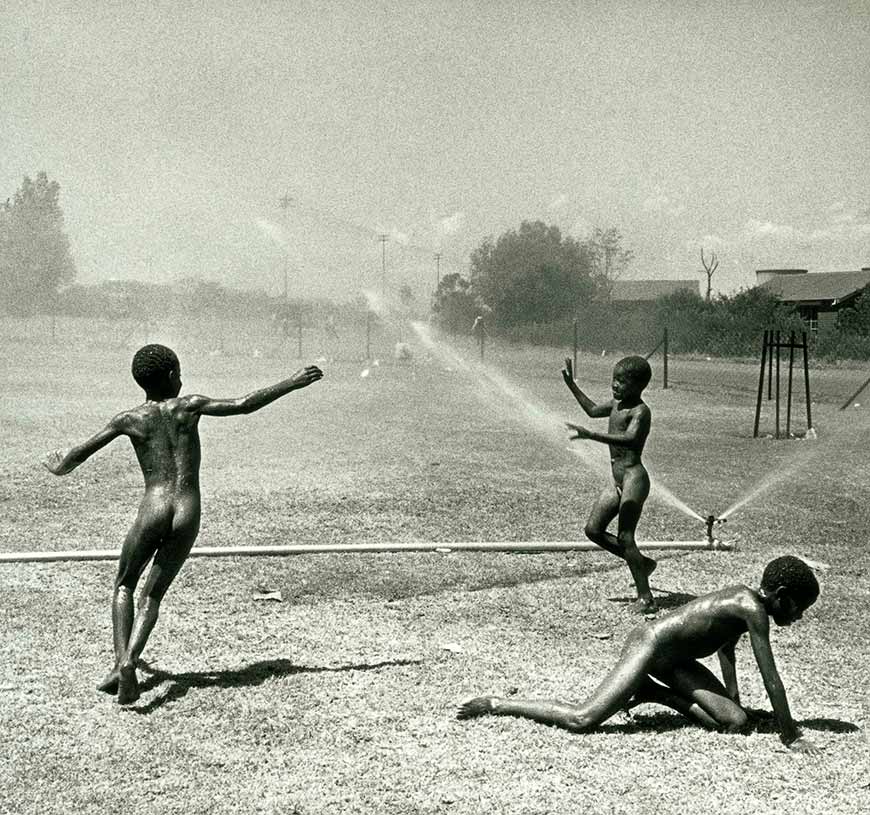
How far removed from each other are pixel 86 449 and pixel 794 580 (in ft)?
12.0

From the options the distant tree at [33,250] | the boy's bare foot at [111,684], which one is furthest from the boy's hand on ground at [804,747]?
the distant tree at [33,250]

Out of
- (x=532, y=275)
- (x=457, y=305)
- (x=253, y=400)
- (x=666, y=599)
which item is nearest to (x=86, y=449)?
(x=253, y=400)

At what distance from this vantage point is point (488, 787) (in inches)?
177

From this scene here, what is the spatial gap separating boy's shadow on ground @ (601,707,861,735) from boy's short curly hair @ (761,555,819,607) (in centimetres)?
62

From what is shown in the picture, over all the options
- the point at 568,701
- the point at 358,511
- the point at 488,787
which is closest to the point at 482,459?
the point at 358,511

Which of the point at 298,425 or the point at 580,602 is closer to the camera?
the point at 580,602

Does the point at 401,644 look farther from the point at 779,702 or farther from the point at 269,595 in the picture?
the point at 779,702

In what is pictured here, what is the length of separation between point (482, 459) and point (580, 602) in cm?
808

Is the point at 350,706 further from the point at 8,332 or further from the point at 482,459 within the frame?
the point at 8,332

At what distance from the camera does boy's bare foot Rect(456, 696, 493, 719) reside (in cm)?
525

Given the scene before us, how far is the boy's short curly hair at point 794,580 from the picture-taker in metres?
5.15

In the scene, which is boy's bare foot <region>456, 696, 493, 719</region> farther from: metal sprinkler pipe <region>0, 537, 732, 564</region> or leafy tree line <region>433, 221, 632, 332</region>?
leafy tree line <region>433, 221, 632, 332</region>

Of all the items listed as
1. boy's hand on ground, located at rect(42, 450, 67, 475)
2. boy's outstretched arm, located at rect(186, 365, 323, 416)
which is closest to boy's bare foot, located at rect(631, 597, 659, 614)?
boy's outstretched arm, located at rect(186, 365, 323, 416)

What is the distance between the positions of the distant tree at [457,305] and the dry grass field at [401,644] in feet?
115
